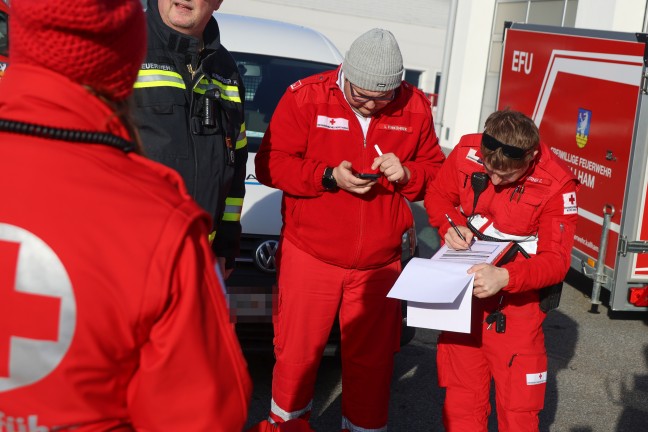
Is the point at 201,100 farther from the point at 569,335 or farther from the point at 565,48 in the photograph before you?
the point at 565,48

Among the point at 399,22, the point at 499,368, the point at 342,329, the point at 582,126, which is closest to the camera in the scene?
the point at 499,368

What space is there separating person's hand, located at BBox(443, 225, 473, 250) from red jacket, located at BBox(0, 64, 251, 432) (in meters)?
2.19

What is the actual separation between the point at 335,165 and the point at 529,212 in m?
0.85

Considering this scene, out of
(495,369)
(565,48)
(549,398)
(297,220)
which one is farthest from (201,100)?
(565,48)

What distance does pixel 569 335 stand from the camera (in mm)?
6391

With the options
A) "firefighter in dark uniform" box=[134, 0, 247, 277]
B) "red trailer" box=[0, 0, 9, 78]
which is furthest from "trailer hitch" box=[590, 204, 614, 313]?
"red trailer" box=[0, 0, 9, 78]

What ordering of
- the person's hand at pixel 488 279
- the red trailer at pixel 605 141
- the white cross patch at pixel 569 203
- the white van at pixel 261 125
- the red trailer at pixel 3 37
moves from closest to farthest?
the person's hand at pixel 488 279, the white cross patch at pixel 569 203, the red trailer at pixel 3 37, the white van at pixel 261 125, the red trailer at pixel 605 141

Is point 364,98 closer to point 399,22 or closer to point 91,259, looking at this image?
point 91,259

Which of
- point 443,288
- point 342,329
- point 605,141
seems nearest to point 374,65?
point 443,288

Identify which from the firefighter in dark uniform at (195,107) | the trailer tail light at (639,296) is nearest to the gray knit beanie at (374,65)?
the firefighter in dark uniform at (195,107)

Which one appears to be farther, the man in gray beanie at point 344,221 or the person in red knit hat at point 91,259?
the man in gray beanie at point 344,221

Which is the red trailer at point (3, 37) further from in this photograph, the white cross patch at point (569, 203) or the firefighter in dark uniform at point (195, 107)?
the white cross patch at point (569, 203)

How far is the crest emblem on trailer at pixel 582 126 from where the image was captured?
6.80m

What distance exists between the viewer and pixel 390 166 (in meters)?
3.46
